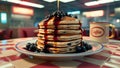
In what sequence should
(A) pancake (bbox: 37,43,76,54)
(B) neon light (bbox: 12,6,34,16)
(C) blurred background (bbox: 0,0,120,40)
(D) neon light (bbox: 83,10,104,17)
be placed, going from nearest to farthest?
(A) pancake (bbox: 37,43,76,54), (C) blurred background (bbox: 0,0,120,40), (B) neon light (bbox: 12,6,34,16), (D) neon light (bbox: 83,10,104,17)

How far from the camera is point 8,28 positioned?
6.88m

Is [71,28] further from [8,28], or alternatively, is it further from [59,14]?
[8,28]

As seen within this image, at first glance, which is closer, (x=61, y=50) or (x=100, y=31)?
(x=61, y=50)

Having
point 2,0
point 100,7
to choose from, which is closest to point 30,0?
point 2,0

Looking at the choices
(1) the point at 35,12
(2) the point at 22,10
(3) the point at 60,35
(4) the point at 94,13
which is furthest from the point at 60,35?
(1) the point at 35,12

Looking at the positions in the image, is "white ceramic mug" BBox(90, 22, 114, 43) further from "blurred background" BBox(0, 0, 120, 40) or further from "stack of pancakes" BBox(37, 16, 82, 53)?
"blurred background" BBox(0, 0, 120, 40)

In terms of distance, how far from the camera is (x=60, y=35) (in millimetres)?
524

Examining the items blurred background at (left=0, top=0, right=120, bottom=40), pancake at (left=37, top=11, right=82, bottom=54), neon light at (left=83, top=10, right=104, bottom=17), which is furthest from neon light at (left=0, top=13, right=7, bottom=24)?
pancake at (left=37, top=11, right=82, bottom=54)

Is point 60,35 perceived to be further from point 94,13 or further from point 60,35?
point 94,13

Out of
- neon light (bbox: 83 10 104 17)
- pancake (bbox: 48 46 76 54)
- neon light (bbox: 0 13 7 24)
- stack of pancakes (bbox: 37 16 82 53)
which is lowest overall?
pancake (bbox: 48 46 76 54)

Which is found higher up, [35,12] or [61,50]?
[35,12]

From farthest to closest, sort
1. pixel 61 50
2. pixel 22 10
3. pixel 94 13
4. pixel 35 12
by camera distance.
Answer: pixel 35 12 → pixel 94 13 → pixel 22 10 → pixel 61 50

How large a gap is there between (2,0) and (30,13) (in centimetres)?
224

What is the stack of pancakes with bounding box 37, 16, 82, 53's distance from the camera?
1.67 feet
